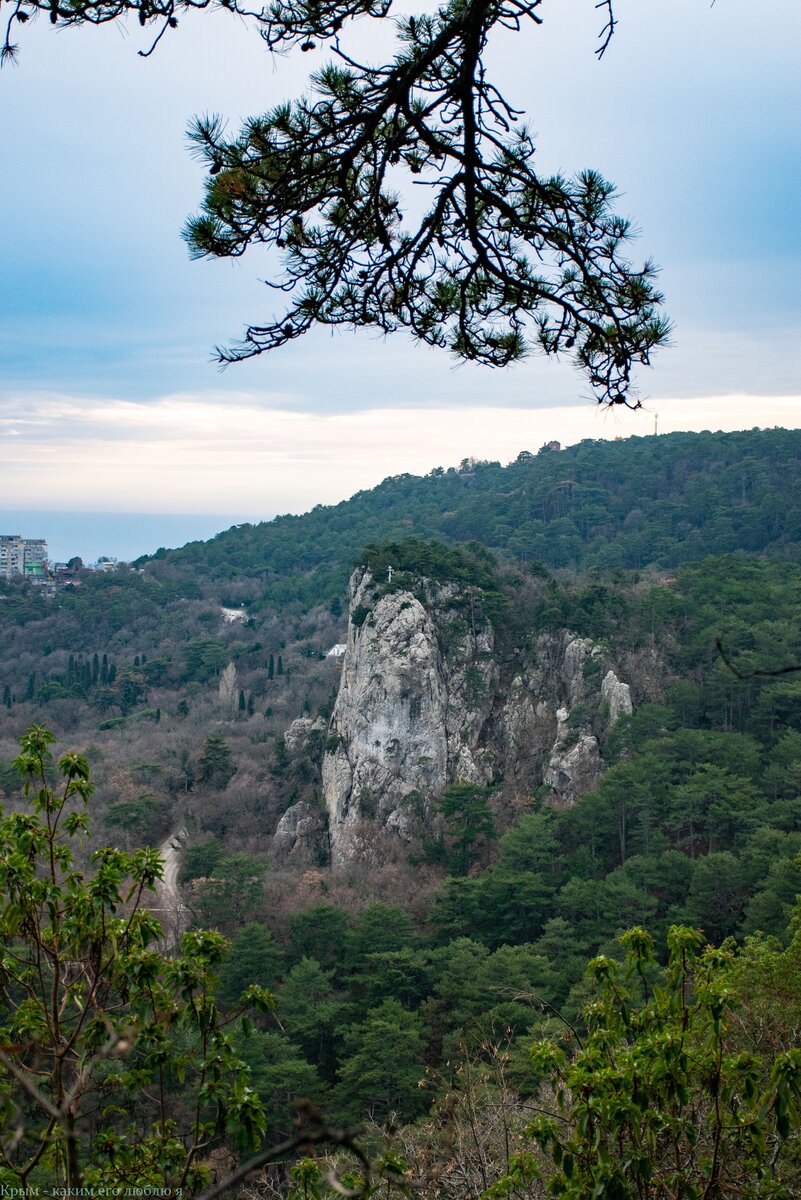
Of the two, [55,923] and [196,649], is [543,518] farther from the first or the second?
[55,923]

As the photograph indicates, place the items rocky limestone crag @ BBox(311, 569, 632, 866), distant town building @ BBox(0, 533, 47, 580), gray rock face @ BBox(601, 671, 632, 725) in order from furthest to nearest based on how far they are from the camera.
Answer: distant town building @ BBox(0, 533, 47, 580) < rocky limestone crag @ BBox(311, 569, 632, 866) < gray rock face @ BBox(601, 671, 632, 725)

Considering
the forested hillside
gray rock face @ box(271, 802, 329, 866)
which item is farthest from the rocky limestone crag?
the forested hillside

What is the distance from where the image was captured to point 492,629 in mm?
31328

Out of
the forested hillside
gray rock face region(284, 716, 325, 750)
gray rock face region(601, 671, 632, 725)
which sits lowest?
gray rock face region(284, 716, 325, 750)

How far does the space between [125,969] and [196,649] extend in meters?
43.3

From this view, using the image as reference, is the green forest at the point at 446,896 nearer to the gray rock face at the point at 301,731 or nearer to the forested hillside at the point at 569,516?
the gray rock face at the point at 301,731

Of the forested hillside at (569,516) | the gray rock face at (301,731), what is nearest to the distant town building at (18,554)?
the forested hillside at (569,516)

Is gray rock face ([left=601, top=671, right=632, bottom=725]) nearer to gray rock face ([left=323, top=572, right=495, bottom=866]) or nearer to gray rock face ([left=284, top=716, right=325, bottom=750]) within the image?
gray rock face ([left=323, top=572, right=495, bottom=866])

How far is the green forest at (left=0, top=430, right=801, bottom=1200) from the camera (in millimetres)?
3225

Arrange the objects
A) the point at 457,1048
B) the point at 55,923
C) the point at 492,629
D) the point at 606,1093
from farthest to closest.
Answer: the point at 492,629 → the point at 457,1048 → the point at 55,923 → the point at 606,1093

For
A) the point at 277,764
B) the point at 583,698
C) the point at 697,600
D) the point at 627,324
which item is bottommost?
the point at 277,764

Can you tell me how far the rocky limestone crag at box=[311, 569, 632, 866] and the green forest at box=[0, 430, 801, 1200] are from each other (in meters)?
0.71

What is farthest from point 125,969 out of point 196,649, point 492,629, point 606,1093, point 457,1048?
point 196,649

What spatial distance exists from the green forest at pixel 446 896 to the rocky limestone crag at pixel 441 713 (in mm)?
713
